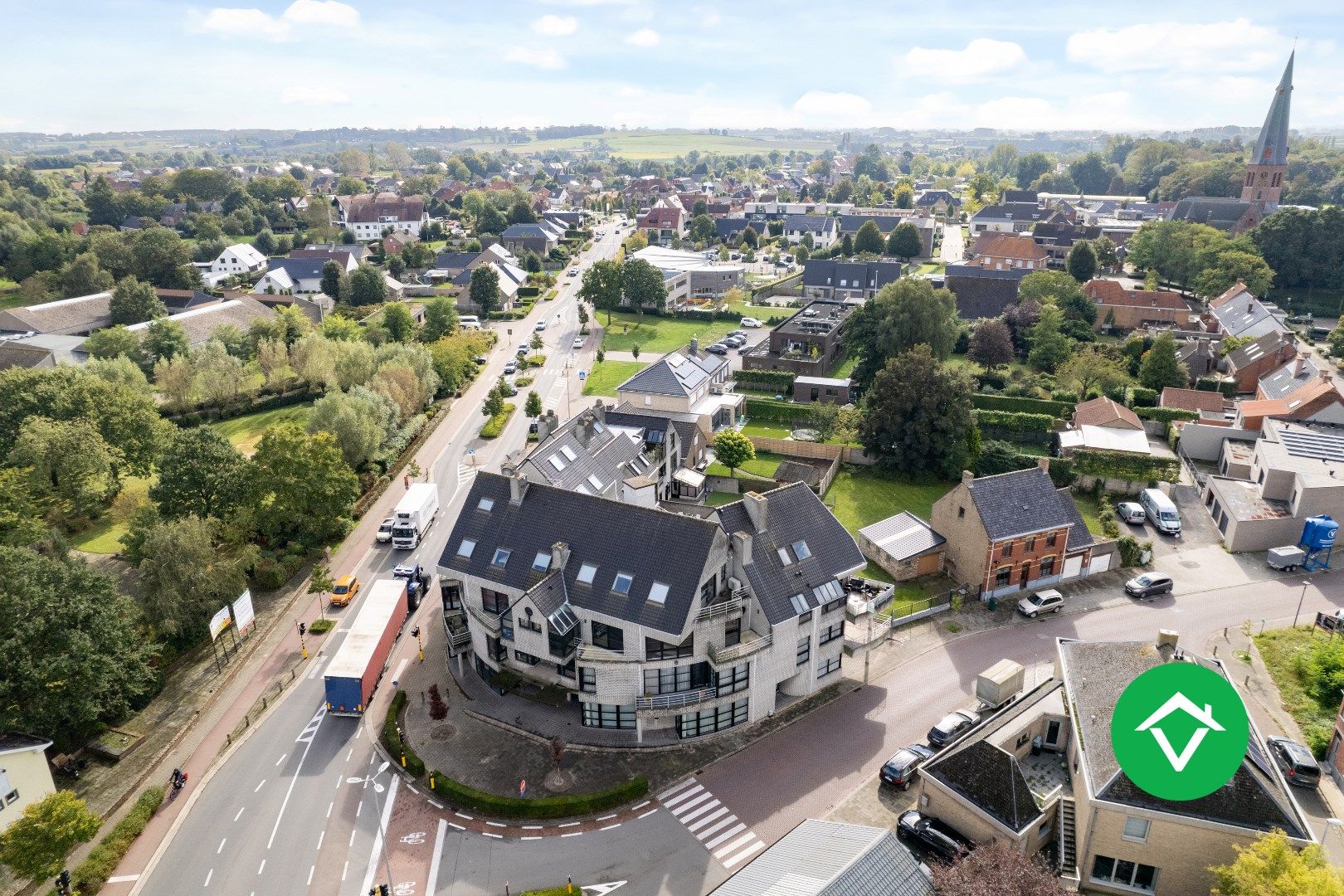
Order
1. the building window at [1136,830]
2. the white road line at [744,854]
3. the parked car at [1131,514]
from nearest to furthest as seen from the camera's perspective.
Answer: the building window at [1136,830] < the white road line at [744,854] < the parked car at [1131,514]

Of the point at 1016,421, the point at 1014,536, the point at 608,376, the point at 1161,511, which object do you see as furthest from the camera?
the point at 608,376

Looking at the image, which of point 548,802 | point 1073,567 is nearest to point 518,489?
point 548,802

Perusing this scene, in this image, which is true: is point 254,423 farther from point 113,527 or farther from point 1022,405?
point 1022,405

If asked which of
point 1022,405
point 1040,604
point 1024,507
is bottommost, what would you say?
point 1040,604

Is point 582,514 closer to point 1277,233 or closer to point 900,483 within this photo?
point 900,483

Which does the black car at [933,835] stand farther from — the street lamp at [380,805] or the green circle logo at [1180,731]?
the street lamp at [380,805]

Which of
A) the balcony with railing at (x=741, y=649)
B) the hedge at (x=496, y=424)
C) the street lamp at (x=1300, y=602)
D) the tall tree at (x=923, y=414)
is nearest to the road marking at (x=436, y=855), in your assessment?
the balcony with railing at (x=741, y=649)
